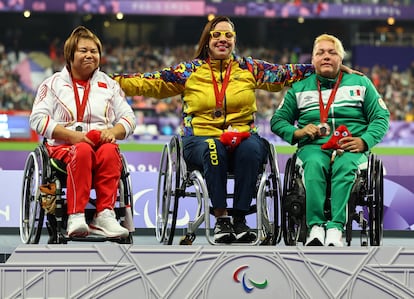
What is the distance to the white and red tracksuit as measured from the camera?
4945mm

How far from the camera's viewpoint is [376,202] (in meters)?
5.07

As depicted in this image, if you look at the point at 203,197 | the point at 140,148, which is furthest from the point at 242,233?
the point at 140,148

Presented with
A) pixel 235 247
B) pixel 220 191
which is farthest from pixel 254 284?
pixel 220 191

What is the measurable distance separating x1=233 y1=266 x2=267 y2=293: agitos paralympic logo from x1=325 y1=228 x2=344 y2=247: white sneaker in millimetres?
717

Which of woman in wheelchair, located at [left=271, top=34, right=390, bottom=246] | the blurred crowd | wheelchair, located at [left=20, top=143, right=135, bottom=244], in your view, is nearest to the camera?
wheelchair, located at [left=20, top=143, right=135, bottom=244]

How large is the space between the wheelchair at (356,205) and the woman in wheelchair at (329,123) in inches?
1.7

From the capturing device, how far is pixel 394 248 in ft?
13.9

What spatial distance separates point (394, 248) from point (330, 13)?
27804mm

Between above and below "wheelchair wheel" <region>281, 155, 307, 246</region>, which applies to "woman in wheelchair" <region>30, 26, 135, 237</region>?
above

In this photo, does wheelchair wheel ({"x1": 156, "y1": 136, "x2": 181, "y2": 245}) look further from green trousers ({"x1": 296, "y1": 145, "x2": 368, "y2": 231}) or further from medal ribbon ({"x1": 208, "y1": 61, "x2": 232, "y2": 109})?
green trousers ({"x1": 296, "y1": 145, "x2": 368, "y2": 231})

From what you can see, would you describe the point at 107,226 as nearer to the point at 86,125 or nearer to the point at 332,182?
the point at 86,125

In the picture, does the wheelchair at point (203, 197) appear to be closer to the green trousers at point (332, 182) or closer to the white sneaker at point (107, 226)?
the green trousers at point (332, 182)

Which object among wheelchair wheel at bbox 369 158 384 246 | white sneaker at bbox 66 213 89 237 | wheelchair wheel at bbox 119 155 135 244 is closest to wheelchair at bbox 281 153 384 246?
wheelchair wheel at bbox 369 158 384 246

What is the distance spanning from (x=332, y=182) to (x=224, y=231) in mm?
637
